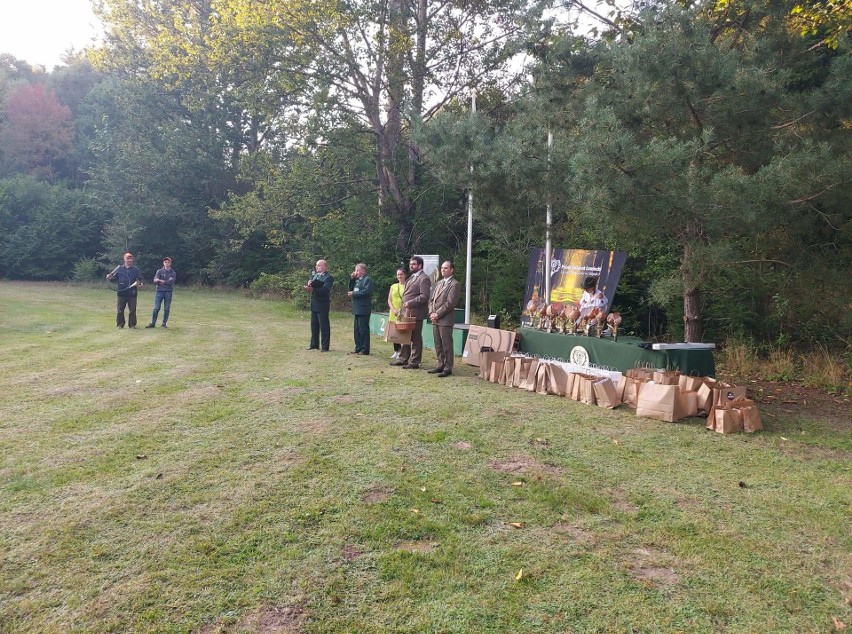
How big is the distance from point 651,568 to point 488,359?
5073 millimetres

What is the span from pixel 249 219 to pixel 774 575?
17840 millimetres

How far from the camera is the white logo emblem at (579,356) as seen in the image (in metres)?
7.51

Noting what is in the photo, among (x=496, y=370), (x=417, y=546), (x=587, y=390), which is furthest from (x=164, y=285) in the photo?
(x=417, y=546)

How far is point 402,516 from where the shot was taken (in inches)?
132

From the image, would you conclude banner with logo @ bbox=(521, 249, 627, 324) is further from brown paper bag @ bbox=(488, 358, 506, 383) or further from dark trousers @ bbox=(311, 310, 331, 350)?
dark trousers @ bbox=(311, 310, 331, 350)

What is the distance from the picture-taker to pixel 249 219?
60.5 feet

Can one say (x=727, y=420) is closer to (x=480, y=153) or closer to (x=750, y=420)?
(x=750, y=420)

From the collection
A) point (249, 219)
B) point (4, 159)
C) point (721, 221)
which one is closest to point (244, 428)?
point (721, 221)

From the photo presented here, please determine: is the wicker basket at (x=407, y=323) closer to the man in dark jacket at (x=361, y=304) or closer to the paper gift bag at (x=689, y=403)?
the man in dark jacket at (x=361, y=304)

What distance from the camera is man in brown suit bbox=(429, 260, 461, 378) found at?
787 cm

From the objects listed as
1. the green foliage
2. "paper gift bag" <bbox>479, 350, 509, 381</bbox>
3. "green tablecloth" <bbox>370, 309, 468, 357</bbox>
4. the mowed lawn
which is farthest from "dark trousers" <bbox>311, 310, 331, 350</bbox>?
the green foliage

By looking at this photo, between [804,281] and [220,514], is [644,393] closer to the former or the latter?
[804,281]

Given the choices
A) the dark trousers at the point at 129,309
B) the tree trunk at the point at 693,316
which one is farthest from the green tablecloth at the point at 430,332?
the dark trousers at the point at 129,309

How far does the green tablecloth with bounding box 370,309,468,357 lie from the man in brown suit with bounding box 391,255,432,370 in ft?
1.78
